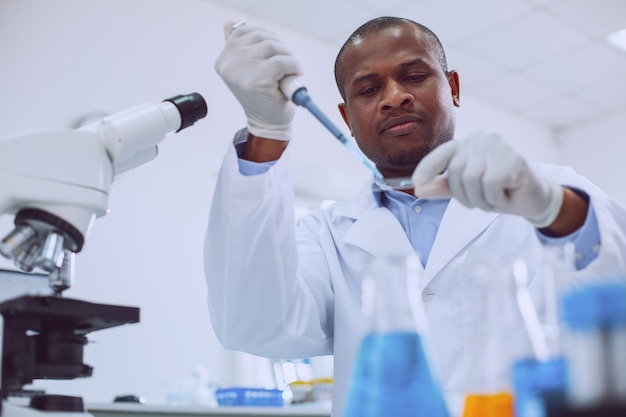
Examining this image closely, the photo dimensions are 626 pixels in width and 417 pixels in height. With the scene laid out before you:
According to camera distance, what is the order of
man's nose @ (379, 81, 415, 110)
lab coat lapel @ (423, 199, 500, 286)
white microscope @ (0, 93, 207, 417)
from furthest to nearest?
man's nose @ (379, 81, 415, 110), lab coat lapel @ (423, 199, 500, 286), white microscope @ (0, 93, 207, 417)

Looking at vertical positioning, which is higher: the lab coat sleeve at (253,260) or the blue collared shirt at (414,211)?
the blue collared shirt at (414,211)

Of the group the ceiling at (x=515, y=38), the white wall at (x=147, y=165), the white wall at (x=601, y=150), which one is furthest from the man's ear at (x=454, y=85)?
the white wall at (x=601, y=150)

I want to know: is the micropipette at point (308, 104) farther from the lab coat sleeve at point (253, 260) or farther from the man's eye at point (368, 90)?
the man's eye at point (368, 90)

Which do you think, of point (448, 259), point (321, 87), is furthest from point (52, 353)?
point (321, 87)

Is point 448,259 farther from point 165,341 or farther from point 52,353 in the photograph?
point 165,341

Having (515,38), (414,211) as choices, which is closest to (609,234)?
(414,211)

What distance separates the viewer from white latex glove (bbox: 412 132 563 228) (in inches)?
34.0

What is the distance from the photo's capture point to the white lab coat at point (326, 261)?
1146 millimetres

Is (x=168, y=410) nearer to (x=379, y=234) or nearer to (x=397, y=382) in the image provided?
A: (x=379, y=234)

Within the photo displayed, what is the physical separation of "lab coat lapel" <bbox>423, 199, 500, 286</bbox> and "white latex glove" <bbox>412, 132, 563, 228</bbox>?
1.44 ft

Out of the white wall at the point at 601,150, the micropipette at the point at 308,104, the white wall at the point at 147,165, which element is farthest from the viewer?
the white wall at the point at 601,150

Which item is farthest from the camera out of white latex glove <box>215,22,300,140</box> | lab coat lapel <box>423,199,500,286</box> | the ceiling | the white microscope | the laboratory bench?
the ceiling

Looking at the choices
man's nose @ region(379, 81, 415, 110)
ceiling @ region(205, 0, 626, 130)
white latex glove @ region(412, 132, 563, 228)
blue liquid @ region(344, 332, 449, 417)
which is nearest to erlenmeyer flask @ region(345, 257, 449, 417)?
blue liquid @ region(344, 332, 449, 417)

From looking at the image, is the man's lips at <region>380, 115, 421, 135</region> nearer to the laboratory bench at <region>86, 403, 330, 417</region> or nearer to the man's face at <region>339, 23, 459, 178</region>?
the man's face at <region>339, 23, 459, 178</region>
